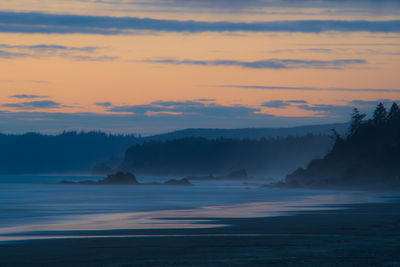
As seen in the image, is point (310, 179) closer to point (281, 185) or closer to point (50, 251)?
point (281, 185)

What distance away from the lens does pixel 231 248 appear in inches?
880

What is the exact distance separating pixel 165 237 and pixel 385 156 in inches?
3096

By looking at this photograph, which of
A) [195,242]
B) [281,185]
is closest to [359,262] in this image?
[195,242]

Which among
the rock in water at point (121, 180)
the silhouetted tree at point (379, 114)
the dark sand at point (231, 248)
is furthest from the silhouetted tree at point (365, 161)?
the dark sand at point (231, 248)

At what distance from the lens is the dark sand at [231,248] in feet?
62.8

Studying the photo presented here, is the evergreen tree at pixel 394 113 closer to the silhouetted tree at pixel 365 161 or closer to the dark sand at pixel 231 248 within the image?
the silhouetted tree at pixel 365 161

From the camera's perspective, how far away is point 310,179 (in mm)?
112625

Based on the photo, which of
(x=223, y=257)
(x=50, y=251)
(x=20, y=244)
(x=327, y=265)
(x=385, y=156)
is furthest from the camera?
(x=385, y=156)

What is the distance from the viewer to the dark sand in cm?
1914

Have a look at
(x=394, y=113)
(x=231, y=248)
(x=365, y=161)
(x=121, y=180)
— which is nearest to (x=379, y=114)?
(x=394, y=113)

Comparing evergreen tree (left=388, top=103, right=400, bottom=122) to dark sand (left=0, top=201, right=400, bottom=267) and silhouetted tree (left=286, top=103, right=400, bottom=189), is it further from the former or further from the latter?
dark sand (left=0, top=201, right=400, bottom=267)

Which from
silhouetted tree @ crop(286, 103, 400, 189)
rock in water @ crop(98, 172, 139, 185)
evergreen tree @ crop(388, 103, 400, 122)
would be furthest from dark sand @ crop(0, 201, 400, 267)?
rock in water @ crop(98, 172, 139, 185)

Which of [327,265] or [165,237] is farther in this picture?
[165,237]

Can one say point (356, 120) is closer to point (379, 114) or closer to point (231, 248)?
point (379, 114)
